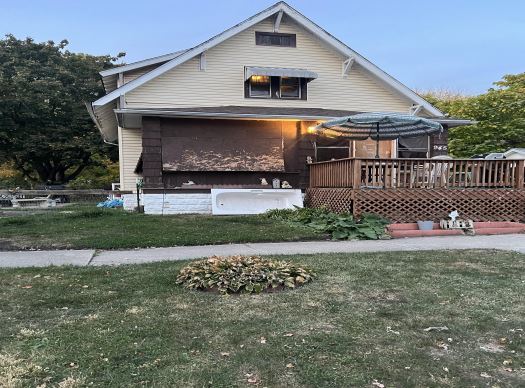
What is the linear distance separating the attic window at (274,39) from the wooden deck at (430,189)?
5.38m

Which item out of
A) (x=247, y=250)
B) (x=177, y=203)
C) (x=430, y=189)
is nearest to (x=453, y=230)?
(x=430, y=189)

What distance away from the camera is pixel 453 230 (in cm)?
963

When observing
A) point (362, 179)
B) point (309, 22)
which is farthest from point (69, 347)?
point (309, 22)

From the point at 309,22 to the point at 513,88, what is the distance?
19.0m

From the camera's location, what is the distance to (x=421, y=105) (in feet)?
48.2

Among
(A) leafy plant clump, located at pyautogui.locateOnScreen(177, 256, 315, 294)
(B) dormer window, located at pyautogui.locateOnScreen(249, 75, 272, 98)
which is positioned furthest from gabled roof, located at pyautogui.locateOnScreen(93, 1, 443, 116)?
(A) leafy plant clump, located at pyautogui.locateOnScreen(177, 256, 315, 294)

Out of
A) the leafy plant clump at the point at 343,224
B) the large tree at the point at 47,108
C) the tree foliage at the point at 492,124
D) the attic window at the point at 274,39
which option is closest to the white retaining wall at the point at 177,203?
the leafy plant clump at the point at 343,224

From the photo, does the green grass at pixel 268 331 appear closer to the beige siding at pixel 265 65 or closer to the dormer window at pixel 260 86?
the beige siding at pixel 265 65

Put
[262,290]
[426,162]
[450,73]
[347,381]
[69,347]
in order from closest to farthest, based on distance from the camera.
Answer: [347,381] < [69,347] < [262,290] < [426,162] < [450,73]

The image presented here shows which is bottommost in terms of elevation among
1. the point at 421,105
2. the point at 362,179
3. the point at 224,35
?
the point at 362,179

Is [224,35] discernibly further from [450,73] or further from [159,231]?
[450,73]

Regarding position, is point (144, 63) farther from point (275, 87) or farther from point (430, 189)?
point (430, 189)

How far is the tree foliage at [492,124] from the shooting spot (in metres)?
24.7

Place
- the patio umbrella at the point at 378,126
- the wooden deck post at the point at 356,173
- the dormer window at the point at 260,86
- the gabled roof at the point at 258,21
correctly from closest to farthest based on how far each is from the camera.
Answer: the wooden deck post at the point at 356,173, the patio umbrella at the point at 378,126, the gabled roof at the point at 258,21, the dormer window at the point at 260,86
